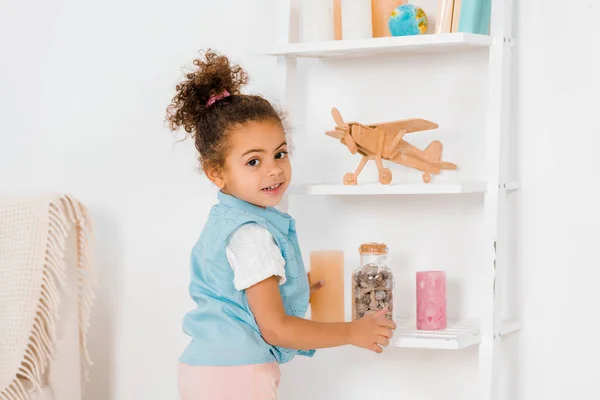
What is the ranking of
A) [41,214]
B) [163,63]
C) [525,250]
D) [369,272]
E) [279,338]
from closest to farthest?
1. [279,338]
2. [369,272]
3. [525,250]
4. [41,214]
5. [163,63]

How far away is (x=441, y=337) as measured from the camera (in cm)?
155

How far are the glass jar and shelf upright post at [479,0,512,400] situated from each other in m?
0.16

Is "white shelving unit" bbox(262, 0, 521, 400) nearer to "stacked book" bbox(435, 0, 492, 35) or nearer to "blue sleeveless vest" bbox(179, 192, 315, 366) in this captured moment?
"stacked book" bbox(435, 0, 492, 35)

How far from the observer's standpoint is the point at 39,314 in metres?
1.78

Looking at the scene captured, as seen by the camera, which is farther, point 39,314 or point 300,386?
point 300,386

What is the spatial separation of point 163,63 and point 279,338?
75 centimetres

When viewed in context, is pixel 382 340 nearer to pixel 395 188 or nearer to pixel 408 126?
pixel 395 188

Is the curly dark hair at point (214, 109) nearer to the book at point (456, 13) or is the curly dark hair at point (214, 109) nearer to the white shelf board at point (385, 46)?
the white shelf board at point (385, 46)

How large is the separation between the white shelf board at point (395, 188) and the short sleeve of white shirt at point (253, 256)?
0.61 feet

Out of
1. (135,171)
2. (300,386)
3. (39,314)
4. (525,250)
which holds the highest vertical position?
(135,171)

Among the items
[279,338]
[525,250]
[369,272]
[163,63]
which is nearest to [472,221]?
[525,250]

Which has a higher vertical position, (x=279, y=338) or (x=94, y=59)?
(x=94, y=59)

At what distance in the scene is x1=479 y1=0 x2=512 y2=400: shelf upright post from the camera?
1588 mm

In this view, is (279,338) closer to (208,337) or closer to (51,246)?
(208,337)
